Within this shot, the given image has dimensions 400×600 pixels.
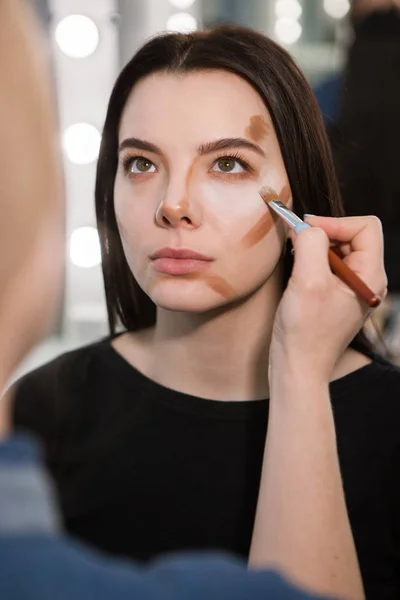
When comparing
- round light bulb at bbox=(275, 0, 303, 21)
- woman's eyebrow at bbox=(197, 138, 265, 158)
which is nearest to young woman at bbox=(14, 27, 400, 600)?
woman's eyebrow at bbox=(197, 138, 265, 158)

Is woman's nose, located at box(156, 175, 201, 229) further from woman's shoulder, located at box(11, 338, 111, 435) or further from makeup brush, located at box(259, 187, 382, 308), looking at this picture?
woman's shoulder, located at box(11, 338, 111, 435)

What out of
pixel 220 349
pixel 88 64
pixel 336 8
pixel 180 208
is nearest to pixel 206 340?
pixel 220 349

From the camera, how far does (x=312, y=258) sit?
1.51 feet

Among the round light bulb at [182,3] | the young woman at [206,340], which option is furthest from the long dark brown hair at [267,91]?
the round light bulb at [182,3]

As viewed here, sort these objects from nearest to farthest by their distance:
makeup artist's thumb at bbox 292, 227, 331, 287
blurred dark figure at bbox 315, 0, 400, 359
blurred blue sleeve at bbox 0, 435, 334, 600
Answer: blurred blue sleeve at bbox 0, 435, 334, 600, makeup artist's thumb at bbox 292, 227, 331, 287, blurred dark figure at bbox 315, 0, 400, 359

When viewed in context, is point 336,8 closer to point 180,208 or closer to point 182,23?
point 182,23

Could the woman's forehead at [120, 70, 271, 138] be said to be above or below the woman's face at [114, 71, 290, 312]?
above

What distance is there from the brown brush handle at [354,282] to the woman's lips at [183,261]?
9 centimetres

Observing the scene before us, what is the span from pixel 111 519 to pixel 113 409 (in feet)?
0.26

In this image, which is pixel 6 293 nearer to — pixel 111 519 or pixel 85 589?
pixel 85 589

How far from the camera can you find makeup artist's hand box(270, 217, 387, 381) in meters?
0.46

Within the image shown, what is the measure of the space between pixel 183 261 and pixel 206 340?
8 cm

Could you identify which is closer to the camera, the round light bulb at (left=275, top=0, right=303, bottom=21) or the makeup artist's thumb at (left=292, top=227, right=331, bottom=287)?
the makeup artist's thumb at (left=292, top=227, right=331, bottom=287)

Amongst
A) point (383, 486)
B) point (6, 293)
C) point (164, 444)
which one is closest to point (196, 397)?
point (164, 444)
